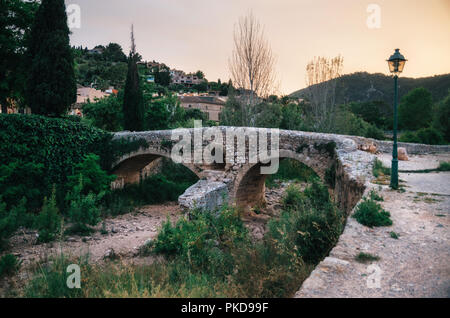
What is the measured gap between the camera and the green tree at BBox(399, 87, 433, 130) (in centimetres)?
3547

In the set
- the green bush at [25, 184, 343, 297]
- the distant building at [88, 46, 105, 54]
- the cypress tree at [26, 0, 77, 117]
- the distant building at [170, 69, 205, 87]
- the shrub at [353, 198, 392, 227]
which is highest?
the distant building at [88, 46, 105, 54]

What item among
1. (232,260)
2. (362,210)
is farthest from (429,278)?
(232,260)

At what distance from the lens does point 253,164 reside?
1123 centimetres

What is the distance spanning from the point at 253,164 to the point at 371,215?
6854mm

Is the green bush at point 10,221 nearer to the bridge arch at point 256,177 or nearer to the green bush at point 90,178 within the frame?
the green bush at point 90,178

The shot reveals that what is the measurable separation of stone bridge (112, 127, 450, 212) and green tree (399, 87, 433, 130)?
27764 millimetres

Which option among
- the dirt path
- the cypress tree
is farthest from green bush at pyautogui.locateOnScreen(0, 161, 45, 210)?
the dirt path

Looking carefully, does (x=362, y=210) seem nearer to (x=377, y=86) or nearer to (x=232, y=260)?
(x=232, y=260)

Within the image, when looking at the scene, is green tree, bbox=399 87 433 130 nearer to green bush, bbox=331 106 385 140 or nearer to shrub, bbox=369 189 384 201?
green bush, bbox=331 106 385 140

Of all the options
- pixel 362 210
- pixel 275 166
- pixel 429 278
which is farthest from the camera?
pixel 275 166

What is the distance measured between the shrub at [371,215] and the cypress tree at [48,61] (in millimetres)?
13799
